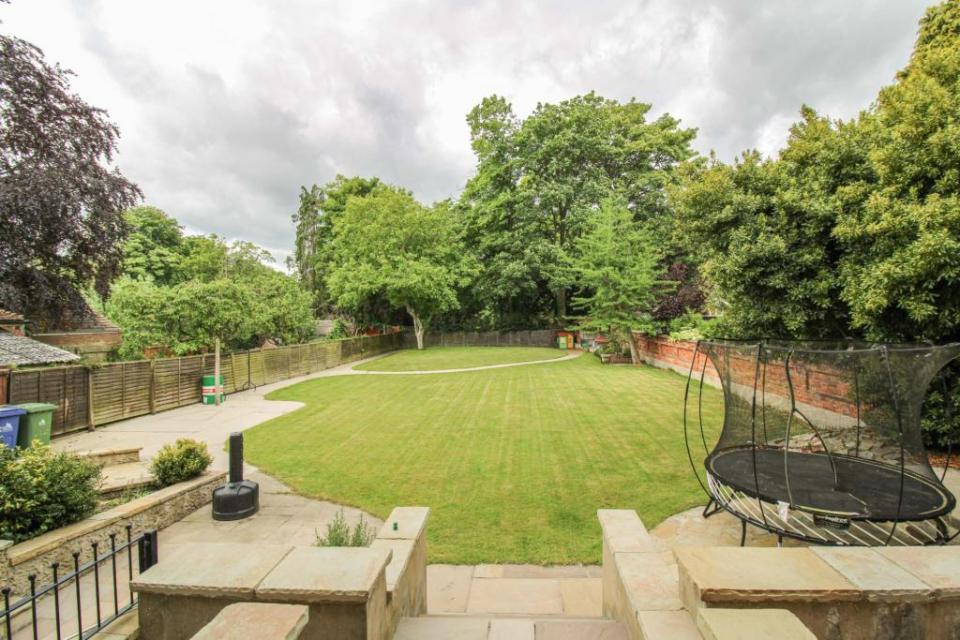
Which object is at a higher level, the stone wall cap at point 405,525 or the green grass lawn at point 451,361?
the stone wall cap at point 405,525

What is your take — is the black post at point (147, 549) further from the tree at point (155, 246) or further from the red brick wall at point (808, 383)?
the tree at point (155, 246)

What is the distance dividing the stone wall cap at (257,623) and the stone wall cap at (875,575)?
2.33 meters

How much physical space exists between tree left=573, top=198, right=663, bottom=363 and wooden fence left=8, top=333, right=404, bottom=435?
13539 mm

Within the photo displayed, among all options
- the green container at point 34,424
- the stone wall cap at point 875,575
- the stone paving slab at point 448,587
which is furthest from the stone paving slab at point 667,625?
the green container at point 34,424

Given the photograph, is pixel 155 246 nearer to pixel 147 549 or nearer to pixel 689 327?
pixel 689 327

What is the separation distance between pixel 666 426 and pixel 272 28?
38.2 ft

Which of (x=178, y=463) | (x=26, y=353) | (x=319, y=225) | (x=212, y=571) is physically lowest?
(x=178, y=463)

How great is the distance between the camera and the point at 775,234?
7.97 metres

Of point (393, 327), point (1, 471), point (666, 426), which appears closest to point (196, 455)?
point (1, 471)

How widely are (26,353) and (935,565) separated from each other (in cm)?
1102

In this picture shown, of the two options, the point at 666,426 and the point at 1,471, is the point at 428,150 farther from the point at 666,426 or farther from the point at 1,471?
the point at 1,471

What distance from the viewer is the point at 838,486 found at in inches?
160

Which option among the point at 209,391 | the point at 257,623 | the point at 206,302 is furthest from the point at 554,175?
the point at 257,623

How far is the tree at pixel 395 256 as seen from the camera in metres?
26.2
